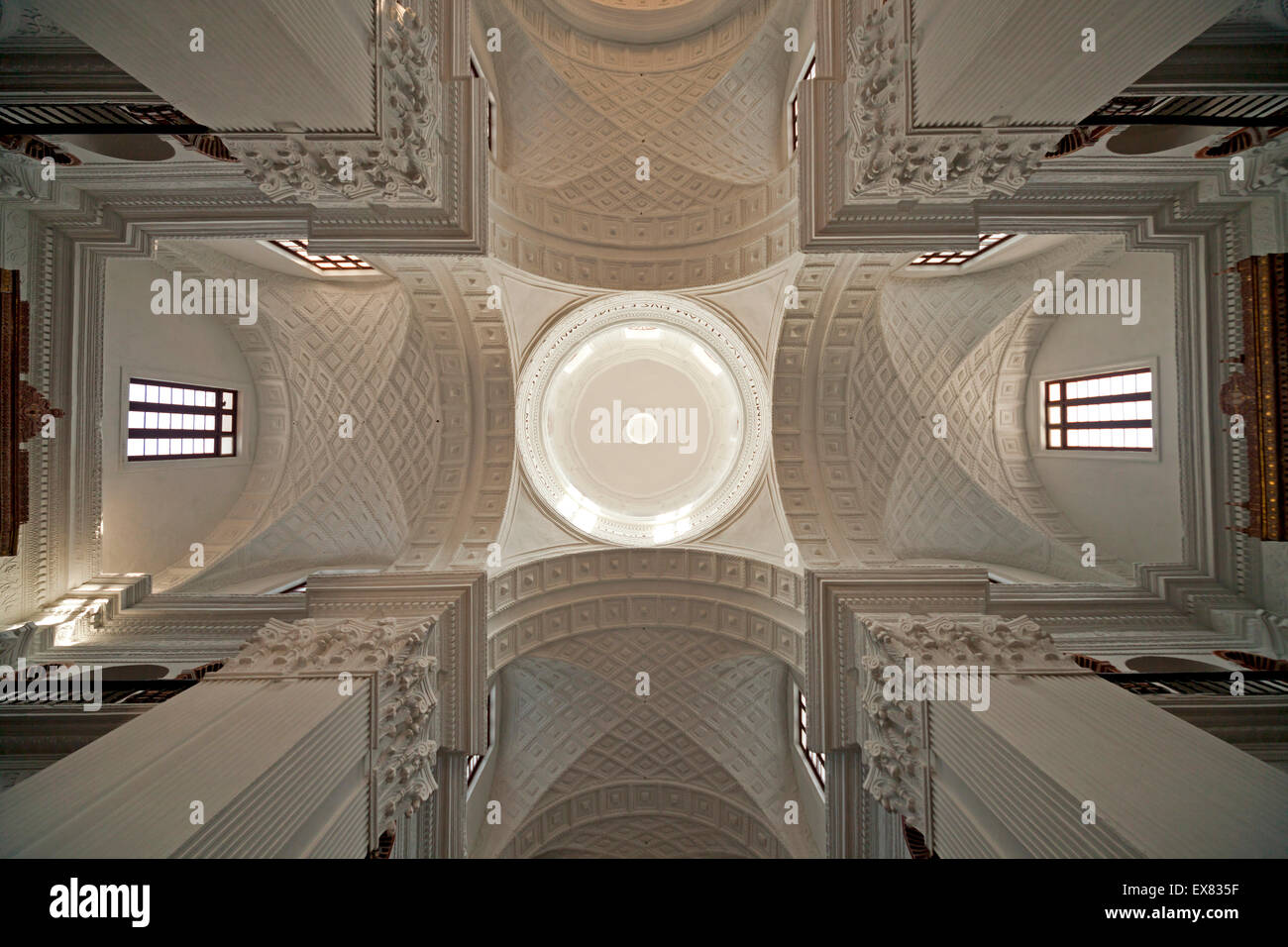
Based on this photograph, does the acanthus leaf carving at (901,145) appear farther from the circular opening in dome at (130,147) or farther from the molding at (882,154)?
the circular opening in dome at (130,147)

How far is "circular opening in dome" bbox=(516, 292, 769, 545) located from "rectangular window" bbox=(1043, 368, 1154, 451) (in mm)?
6983

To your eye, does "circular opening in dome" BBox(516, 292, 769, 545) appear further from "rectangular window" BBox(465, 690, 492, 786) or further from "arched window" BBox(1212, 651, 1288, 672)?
"arched window" BBox(1212, 651, 1288, 672)

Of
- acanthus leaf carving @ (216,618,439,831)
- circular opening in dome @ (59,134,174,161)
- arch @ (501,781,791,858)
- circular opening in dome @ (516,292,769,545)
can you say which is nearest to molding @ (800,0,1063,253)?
circular opening in dome @ (516,292,769,545)

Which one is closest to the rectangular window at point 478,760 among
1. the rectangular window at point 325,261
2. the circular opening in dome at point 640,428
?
the circular opening in dome at point 640,428

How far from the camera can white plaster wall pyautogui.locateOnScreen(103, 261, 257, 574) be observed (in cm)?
1120

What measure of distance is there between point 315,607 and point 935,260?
14.4 meters

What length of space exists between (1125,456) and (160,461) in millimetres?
19716

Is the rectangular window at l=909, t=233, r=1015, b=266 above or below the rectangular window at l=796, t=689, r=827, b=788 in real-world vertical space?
above

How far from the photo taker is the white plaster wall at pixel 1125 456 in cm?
1123

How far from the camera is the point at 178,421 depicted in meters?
12.7

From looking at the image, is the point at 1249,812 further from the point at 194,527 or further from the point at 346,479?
the point at 194,527

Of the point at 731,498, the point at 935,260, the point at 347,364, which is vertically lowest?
the point at 731,498
